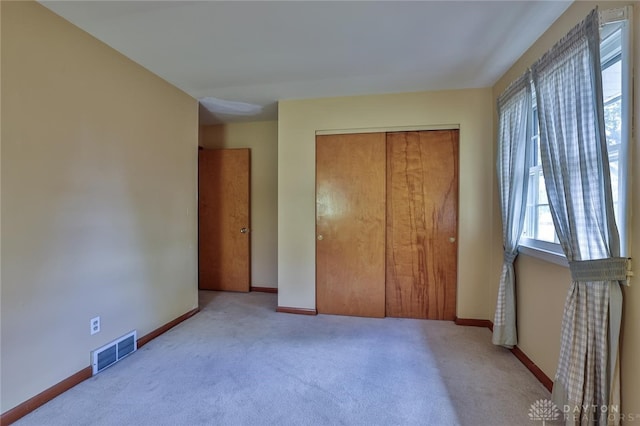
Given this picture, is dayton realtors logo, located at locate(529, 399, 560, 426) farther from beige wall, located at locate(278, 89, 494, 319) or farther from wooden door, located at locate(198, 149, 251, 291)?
wooden door, located at locate(198, 149, 251, 291)

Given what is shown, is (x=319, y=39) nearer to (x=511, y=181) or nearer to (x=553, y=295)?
(x=511, y=181)

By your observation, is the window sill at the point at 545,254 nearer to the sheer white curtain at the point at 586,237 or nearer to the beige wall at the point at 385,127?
the sheer white curtain at the point at 586,237

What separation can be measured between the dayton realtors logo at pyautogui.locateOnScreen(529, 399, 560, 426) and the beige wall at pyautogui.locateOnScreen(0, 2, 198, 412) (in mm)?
2944

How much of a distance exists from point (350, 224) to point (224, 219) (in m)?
2.00

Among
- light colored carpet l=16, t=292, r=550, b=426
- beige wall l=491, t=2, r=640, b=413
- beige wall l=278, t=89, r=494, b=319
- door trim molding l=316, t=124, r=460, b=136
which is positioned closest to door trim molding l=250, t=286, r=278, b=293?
beige wall l=278, t=89, r=494, b=319

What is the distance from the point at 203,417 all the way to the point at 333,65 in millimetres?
2688

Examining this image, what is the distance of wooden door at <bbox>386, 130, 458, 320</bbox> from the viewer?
2997 mm

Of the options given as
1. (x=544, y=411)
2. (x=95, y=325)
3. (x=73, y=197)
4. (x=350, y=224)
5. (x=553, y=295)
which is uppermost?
(x=73, y=197)

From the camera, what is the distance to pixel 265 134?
4.04m

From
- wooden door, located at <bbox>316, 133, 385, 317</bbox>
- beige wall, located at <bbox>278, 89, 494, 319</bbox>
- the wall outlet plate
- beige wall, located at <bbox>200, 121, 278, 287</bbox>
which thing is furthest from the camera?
beige wall, located at <bbox>200, 121, 278, 287</bbox>

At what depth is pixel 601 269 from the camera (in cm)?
135

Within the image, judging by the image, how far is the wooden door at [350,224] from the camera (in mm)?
3102

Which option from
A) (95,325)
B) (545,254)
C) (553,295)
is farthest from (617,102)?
(95,325)

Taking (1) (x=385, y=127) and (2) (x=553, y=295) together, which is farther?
(1) (x=385, y=127)
